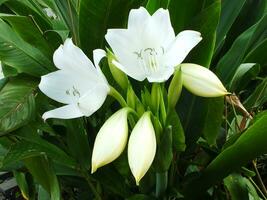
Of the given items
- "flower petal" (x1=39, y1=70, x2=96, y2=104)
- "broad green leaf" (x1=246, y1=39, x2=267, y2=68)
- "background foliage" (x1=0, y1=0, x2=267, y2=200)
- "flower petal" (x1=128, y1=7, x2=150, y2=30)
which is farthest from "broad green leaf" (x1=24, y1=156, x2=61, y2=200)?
"broad green leaf" (x1=246, y1=39, x2=267, y2=68)

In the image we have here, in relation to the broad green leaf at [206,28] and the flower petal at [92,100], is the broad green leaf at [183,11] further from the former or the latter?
the flower petal at [92,100]

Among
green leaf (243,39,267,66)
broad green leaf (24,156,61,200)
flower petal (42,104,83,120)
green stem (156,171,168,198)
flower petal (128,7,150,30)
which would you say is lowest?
green stem (156,171,168,198)

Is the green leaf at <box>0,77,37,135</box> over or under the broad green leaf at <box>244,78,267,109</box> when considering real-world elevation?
over

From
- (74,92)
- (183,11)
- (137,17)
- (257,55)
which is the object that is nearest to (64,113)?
(74,92)

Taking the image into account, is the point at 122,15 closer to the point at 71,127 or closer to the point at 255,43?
the point at 71,127

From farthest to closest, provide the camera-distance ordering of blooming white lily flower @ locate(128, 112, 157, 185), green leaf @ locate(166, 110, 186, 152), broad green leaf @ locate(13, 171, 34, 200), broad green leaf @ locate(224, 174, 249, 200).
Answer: broad green leaf @ locate(13, 171, 34, 200), broad green leaf @ locate(224, 174, 249, 200), green leaf @ locate(166, 110, 186, 152), blooming white lily flower @ locate(128, 112, 157, 185)

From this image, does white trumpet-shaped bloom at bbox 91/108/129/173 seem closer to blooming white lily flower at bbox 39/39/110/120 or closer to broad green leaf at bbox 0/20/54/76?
blooming white lily flower at bbox 39/39/110/120
